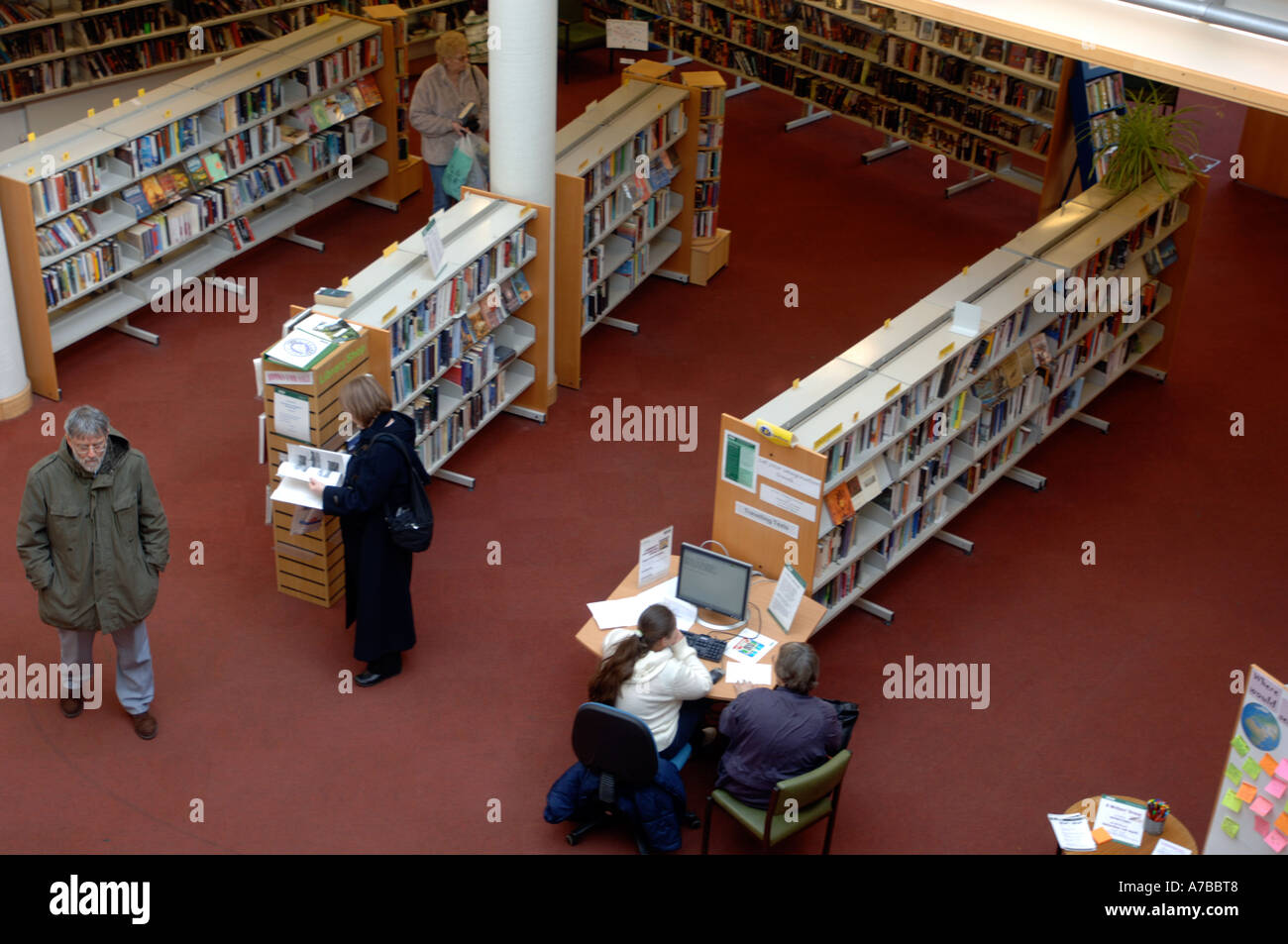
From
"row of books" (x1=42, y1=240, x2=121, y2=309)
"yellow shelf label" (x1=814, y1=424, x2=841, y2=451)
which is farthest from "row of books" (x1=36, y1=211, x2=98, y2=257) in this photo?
"yellow shelf label" (x1=814, y1=424, x2=841, y2=451)

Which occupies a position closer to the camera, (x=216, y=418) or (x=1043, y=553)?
(x=1043, y=553)

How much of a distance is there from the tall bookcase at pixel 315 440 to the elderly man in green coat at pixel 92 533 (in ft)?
3.16

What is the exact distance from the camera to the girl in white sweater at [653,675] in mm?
5996

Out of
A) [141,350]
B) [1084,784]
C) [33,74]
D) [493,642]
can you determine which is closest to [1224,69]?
[1084,784]

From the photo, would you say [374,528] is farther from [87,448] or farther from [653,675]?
[653,675]

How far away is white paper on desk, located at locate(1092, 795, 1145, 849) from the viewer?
563 centimetres

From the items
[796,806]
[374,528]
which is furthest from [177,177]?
[796,806]

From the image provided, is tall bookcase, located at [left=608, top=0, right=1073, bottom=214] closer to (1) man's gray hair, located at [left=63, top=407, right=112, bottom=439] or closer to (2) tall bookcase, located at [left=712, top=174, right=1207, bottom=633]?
(2) tall bookcase, located at [left=712, top=174, right=1207, bottom=633]

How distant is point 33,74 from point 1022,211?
8178mm

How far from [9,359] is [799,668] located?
535 centimetres

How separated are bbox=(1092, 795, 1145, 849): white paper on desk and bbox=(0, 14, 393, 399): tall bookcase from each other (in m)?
6.53

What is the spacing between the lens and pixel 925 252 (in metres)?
11.6

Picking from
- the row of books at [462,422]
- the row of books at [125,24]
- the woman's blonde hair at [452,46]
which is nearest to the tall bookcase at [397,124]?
the woman's blonde hair at [452,46]

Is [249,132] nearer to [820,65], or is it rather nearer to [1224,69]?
[820,65]
